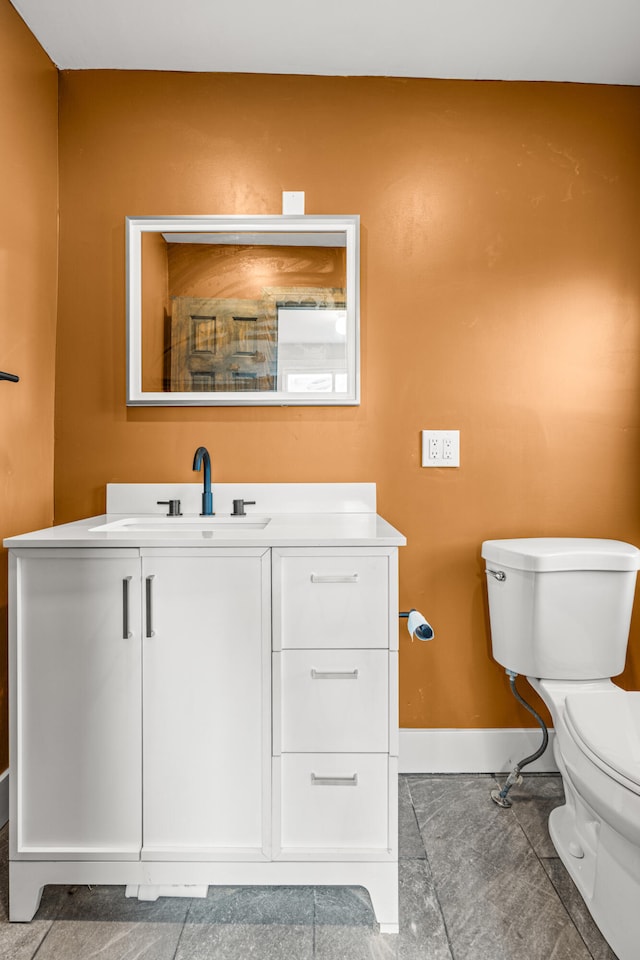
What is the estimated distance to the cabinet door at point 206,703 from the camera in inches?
47.1

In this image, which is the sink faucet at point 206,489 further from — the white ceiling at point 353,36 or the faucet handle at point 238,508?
the white ceiling at point 353,36

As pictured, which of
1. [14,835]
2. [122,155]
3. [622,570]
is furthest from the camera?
[122,155]

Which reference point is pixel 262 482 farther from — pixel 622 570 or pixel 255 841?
pixel 622 570

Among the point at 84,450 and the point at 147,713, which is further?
the point at 84,450

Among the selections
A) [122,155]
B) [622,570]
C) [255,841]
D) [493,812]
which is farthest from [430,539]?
[122,155]

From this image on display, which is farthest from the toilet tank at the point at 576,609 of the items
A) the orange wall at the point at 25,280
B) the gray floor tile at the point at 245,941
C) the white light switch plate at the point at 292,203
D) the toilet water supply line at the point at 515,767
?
the orange wall at the point at 25,280

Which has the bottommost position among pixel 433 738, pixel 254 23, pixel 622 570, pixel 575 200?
pixel 433 738

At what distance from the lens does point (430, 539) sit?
1819 millimetres

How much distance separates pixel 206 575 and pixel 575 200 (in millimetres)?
1690

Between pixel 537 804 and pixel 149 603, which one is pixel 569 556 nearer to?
pixel 537 804

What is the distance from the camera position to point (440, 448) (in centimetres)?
181

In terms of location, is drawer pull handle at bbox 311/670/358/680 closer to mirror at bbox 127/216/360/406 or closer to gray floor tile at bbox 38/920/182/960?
gray floor tile at bbox 38/920/182/960

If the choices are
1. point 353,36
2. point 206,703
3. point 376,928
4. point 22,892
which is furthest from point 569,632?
point 353,36

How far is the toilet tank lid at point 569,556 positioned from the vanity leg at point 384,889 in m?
0.83
